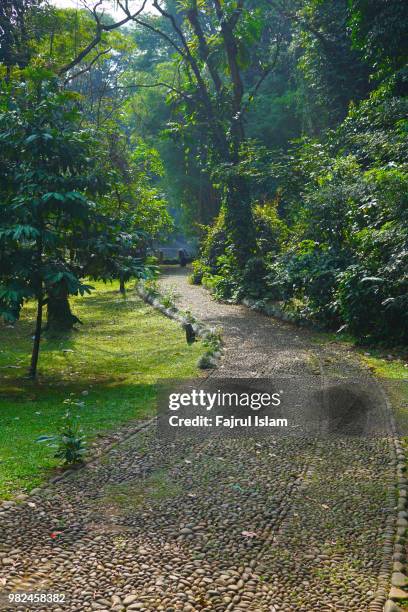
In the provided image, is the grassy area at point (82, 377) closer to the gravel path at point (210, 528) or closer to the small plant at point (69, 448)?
the small plant at point (69, 448)

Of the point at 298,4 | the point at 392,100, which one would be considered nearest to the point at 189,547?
the point at 392,100

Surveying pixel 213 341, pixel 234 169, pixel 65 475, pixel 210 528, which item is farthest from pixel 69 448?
pixel 234 169

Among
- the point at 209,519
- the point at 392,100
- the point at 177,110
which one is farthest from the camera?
the point at 177,110

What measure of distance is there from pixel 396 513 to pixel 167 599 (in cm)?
176

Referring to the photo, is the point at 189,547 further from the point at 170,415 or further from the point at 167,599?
the point at 170,415

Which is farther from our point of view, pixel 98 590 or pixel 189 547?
pixel 189 547

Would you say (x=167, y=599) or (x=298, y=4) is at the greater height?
(x=298, y=4)

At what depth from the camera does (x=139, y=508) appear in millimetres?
4449

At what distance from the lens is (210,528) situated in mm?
4180

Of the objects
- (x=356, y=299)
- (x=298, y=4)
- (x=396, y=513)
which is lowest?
(x=396, y=513)

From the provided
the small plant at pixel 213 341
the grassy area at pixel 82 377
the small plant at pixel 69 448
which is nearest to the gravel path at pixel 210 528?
the small plant at pixel 69 448

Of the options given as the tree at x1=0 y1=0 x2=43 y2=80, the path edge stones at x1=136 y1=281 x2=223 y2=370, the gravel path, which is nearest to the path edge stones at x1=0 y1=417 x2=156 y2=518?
the gravel path

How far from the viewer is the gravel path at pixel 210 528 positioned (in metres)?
3.46

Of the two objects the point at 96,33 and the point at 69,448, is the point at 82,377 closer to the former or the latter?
the point at 69,448
